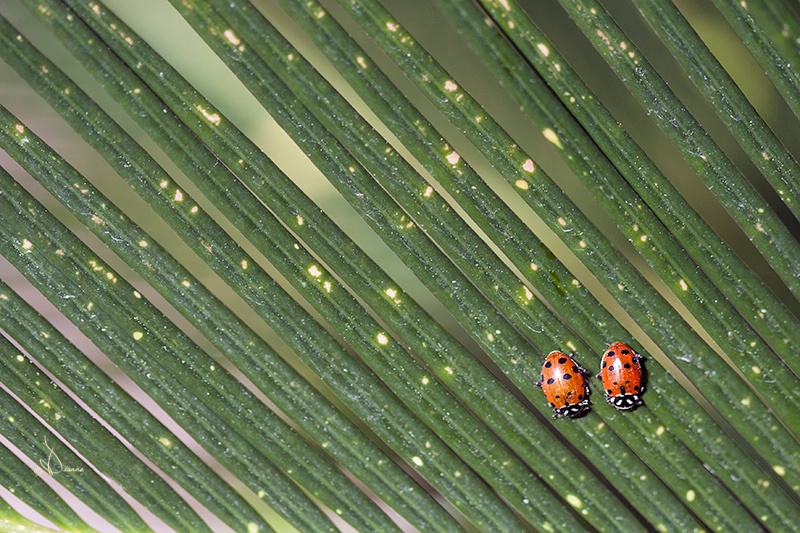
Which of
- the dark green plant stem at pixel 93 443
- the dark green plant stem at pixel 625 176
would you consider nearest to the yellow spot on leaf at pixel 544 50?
the dark green plant stem at pixel 625 176

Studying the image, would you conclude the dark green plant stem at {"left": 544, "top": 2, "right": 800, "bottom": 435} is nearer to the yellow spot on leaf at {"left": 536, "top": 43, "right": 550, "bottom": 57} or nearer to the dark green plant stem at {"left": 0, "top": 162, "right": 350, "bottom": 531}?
the yellow spot on leaf at {"left": 536, "top": 43, "right": 550, "bottom": 57}

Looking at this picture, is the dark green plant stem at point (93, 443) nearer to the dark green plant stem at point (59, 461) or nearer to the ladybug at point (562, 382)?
the dark green plant stem at point (59, 461)

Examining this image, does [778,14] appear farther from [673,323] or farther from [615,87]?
[615,87]

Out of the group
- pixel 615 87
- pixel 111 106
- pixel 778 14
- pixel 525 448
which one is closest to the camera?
pixel 778 14

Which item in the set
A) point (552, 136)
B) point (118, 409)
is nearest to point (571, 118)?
point (552, 136)

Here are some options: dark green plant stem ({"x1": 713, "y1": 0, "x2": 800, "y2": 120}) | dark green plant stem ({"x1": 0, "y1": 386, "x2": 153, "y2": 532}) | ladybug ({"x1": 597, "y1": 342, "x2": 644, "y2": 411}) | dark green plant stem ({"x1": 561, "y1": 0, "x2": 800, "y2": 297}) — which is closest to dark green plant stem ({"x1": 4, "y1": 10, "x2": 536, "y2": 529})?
ladybug ({"x1": 597, "y1": 342, "x2": 644, "y2": 411})

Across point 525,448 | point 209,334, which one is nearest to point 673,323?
point 525,448

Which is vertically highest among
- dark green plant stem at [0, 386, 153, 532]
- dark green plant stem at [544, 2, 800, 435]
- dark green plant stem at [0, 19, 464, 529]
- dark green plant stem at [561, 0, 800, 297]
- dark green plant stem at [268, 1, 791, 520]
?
dark green plant stem at [561, 0, 800, 297]
